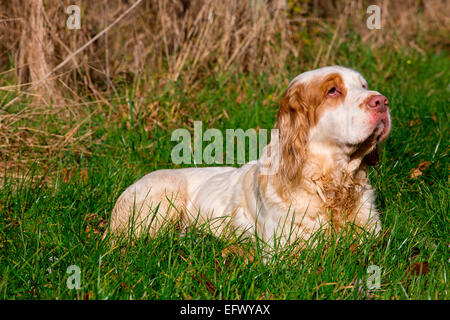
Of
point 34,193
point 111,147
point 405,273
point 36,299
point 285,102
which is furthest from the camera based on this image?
point 111,147

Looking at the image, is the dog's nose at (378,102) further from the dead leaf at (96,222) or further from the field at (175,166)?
the dead leaf at (96,222)

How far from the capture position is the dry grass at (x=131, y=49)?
15.9 feet

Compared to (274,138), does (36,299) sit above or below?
below

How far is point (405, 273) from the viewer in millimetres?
2572

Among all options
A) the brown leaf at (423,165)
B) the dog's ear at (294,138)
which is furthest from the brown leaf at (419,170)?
the dog's ear at (294,138)

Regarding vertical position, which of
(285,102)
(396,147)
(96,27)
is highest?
(96,27)

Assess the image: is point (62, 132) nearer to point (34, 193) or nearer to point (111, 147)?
point (111, 147)

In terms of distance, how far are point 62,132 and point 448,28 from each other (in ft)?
20.6

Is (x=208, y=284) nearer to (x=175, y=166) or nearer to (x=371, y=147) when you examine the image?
(x=371, y=147)

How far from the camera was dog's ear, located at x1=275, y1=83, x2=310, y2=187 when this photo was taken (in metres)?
2.98

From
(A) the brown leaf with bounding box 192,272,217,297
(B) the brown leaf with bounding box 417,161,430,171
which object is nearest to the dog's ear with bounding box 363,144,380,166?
(B) the brown leaf with bounding box 417,161,430,171

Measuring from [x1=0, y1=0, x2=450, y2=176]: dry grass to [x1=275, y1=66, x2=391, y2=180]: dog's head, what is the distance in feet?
6.79

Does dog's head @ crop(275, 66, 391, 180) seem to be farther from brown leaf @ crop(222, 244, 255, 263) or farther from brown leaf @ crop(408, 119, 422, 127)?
brown leaf @ crop(408, 119, 422, 127)
